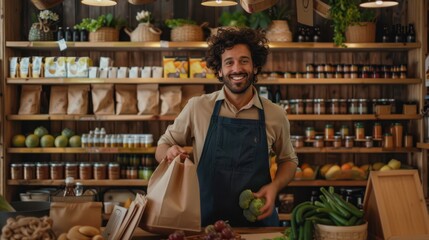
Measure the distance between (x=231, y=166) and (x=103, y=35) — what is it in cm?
287

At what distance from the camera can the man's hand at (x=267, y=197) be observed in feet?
9.43

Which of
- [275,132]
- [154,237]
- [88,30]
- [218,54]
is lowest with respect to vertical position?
[154,237]

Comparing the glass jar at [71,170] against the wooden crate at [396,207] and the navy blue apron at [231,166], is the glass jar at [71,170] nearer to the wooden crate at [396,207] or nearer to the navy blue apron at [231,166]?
the navy blue apron at [231,166]

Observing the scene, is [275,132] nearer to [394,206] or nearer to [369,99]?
[394,206]

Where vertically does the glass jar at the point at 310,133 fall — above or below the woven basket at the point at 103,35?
below

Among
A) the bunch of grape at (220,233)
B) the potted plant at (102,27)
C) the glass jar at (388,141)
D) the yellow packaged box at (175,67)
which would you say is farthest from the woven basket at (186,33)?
the bunch of grape at (220,233)

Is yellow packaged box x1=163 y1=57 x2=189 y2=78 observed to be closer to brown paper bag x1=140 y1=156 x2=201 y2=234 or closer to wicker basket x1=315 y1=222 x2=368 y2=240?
brown paper bag x1=140 y1=156 x2=201 y2=234

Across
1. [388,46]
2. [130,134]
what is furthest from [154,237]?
[388,46]

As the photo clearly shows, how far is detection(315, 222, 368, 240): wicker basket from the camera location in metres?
2.29

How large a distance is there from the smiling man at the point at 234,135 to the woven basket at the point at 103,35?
8.23 ft

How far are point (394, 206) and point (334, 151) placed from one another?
130 inches

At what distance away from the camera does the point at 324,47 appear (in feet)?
18.6

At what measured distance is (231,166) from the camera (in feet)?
10.5

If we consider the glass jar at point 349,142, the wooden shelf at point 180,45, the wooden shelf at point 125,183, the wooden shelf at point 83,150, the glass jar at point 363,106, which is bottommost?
the wooden shelf at point 125,183
